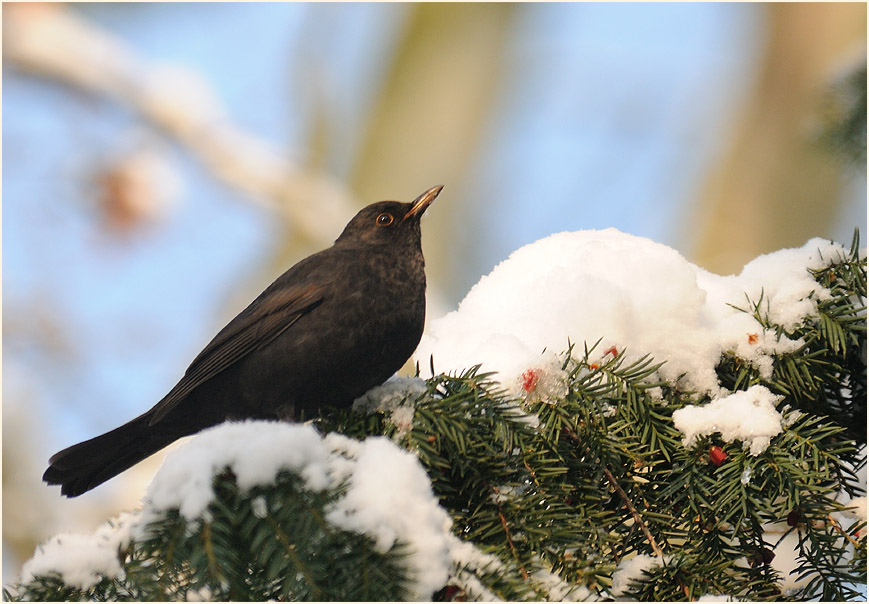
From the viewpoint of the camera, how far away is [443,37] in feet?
31.8

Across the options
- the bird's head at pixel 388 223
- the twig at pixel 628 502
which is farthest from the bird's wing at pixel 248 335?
the twig at pixel 628 502

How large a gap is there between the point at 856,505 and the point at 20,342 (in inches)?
296

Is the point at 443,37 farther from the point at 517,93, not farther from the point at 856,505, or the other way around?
the point at 856,505

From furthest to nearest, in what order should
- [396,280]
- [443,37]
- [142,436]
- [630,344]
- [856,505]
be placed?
[443,37], [142,436], [396,280], [630,344], [856,505]

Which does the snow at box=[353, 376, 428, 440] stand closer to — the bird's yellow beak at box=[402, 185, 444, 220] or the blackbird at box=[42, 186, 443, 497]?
the blackbird at box=[42, 186, 443, 497]

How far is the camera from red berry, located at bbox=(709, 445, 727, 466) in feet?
6.28

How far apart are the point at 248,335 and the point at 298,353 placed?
34cm

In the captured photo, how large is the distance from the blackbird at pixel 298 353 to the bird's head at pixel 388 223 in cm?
2

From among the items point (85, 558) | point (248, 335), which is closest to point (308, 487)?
point (85, 558)

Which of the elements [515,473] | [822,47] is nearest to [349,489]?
[515,473]

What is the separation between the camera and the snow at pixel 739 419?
192 cm

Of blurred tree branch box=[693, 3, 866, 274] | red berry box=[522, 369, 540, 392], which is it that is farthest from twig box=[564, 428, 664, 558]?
blurred tree branch box=[693, 3, 866, 274]

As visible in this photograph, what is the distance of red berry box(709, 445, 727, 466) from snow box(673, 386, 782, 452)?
3 centimetres

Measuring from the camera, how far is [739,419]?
193cm
